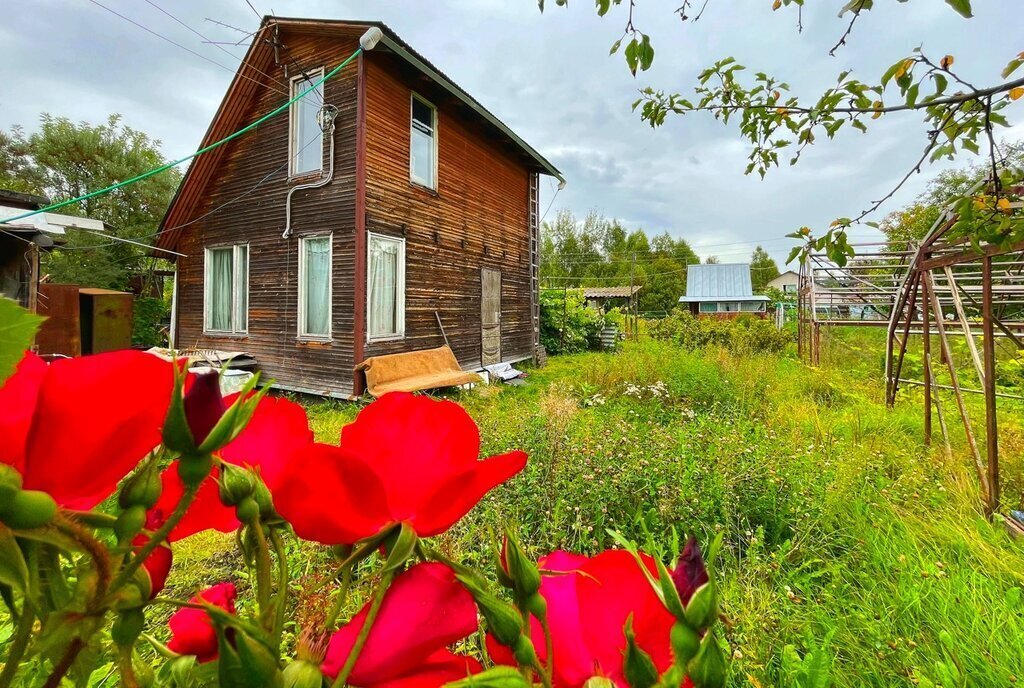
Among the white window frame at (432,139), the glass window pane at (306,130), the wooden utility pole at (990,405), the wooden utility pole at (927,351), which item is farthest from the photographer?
the white window frame at (432,139)

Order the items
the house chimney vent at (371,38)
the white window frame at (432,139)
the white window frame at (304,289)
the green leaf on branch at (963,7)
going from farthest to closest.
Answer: the white window frame at (432,139)
the white window frame at (304,289)
the house chimney vent at (371,38)
the green leaf on branch at (963,7)

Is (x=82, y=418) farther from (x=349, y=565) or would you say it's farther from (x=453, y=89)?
(x=453, y=89)

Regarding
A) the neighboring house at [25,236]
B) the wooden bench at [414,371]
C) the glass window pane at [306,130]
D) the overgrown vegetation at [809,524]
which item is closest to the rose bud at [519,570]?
the overgrown vegetation at [809,524]

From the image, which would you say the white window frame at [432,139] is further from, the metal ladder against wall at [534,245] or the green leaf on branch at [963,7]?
the green leaf on branch at [963,7]

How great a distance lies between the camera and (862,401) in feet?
16.9

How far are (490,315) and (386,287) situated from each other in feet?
9.60

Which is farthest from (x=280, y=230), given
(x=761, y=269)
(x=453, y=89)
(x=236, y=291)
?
(x=761, y=269)

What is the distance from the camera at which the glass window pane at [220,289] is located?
7758 mm

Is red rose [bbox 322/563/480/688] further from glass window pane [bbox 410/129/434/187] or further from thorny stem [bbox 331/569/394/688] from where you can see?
glass window pane [bbox 410/129/434/187]

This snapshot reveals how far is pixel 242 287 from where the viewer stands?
755cm

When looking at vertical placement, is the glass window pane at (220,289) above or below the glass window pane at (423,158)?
below

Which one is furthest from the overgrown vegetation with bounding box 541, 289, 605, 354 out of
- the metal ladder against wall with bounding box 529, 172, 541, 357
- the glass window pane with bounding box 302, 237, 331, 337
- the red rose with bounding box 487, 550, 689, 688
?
the red rose with bounding box 487, 550, 689, 688

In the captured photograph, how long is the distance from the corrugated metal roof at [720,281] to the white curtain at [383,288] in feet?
113

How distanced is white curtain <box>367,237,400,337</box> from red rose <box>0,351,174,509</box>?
6561mm
